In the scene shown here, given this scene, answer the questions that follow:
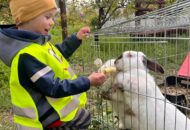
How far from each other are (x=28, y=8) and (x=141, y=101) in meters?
0.89

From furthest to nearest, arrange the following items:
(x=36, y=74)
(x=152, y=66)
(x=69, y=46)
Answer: (x=152, y=66), (x=69, y=46), (x=36, y=74)

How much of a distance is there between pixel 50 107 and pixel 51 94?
10 centimetres

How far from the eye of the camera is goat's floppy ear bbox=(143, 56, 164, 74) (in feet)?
6.98

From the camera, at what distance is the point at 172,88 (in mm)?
3213

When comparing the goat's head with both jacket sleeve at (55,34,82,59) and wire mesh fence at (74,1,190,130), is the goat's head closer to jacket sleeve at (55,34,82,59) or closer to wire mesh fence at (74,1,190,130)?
wire mesh fence at (74,1,190,130)

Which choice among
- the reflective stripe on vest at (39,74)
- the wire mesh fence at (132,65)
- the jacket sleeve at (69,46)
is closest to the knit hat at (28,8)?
the reflective stripe on vest at (39,74)

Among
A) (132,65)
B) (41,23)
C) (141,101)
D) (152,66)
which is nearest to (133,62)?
(132,65)

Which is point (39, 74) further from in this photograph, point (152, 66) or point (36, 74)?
point (152, 66)

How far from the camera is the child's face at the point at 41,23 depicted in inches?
63.4

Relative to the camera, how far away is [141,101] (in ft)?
6.88

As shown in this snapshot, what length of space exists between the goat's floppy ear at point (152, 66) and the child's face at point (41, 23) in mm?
757

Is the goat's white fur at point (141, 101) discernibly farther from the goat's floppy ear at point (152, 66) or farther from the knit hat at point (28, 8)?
the knit hat at point (28, 8)

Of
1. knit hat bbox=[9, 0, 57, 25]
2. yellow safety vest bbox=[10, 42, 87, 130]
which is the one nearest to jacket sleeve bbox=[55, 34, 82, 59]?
yellow safety vest bbox=[10, 42, 87, 130]

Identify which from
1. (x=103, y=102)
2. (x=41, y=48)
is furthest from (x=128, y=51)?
(x=41, y=48)
